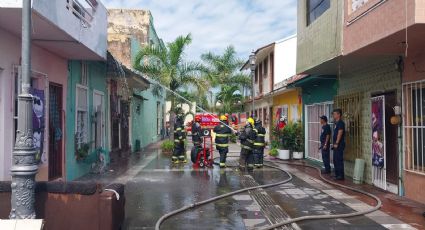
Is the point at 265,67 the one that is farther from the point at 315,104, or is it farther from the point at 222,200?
the point at 222,200

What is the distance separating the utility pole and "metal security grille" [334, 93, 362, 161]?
865 centimetres

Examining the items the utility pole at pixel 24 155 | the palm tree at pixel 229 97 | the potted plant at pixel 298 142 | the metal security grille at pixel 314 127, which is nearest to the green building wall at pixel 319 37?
the metal security grille at pixel 314 127

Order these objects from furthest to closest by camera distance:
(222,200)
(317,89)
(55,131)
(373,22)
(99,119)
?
(317,89) < (99,119) < (55,131) < (222,200) < (373,22)

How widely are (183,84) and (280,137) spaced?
203 inches

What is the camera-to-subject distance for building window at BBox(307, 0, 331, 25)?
1111cm

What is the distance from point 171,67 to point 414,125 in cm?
1235

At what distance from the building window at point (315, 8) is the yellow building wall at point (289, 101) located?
5570mm

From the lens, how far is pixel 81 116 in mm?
12414

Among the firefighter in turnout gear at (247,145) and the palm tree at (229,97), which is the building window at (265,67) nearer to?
the palm tree at (229,97)

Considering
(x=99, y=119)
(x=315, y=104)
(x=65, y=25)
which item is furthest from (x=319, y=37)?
(x=99, y=119)

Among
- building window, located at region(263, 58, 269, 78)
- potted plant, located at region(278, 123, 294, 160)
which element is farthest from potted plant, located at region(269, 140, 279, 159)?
building window, located at region(263, 58, 269, 78)

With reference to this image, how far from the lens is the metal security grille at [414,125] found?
8.62 metres

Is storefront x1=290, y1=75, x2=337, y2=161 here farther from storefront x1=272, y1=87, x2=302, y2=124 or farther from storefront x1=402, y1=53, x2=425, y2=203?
storefront x1=402, y1=53, x2=425, y2=203

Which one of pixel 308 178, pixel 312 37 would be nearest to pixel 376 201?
pixel 308 178
